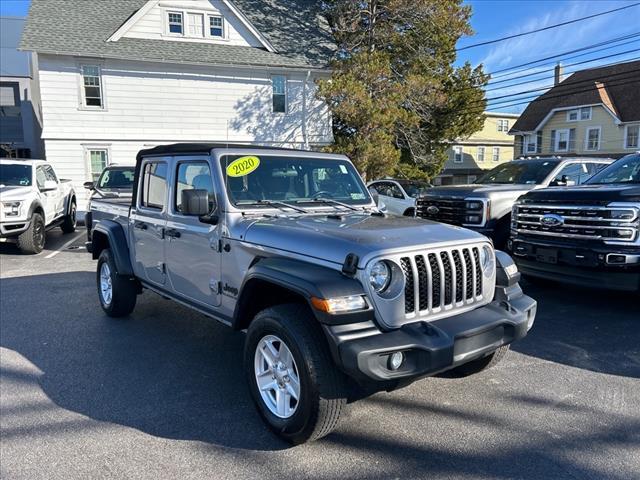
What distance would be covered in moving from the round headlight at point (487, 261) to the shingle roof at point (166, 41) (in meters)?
16.3

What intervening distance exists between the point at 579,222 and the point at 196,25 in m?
16.9

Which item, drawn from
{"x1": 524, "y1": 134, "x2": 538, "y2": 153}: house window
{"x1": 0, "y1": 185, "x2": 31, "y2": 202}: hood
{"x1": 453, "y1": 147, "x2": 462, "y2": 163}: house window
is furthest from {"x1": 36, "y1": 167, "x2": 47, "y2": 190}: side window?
{"x1": 453, "y1": 147, "x2": 462, "y2": 163}: house window

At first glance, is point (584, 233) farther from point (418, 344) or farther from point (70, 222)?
point (70, 222)

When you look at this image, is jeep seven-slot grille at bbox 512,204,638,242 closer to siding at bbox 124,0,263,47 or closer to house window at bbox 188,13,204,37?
siding at bbox 124,0,263,47

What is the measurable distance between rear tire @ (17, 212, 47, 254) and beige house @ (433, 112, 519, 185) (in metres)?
32.3

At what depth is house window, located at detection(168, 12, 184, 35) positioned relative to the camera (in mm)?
18266

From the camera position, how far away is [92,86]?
1698 cm

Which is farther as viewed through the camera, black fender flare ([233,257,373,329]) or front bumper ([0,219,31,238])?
front bumper ([0,219,31,238])

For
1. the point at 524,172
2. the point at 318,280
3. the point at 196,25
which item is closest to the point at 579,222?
the point at 524,172

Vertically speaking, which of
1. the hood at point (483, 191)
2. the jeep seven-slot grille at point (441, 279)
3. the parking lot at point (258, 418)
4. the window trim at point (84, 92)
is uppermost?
the window trim at point (84, 92)

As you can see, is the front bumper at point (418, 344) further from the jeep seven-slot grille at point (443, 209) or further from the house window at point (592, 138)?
the house window at point (592, 138)

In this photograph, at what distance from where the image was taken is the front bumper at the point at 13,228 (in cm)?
955

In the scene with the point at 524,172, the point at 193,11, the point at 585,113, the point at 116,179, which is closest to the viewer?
the point at 524,172

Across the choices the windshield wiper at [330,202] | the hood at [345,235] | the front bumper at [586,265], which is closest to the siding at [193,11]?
the front bumper at [586,265]
